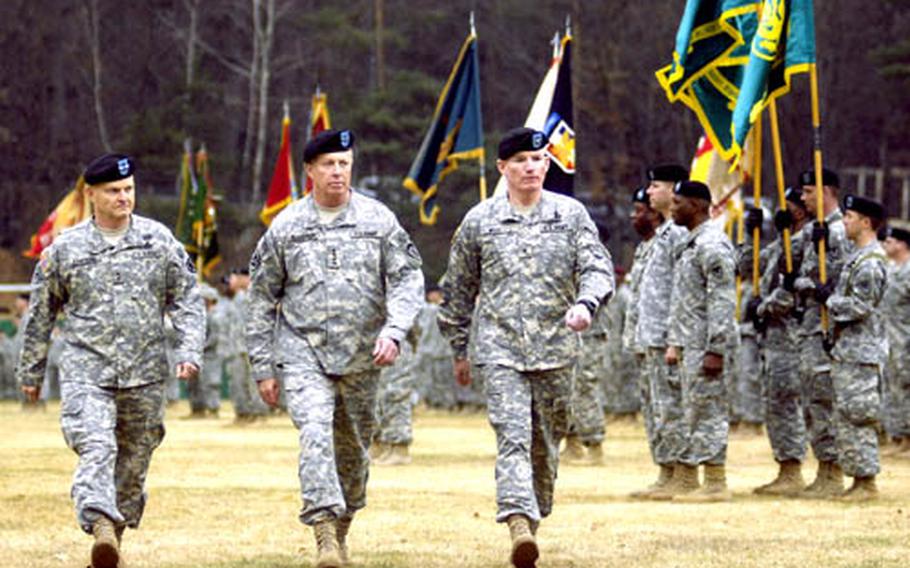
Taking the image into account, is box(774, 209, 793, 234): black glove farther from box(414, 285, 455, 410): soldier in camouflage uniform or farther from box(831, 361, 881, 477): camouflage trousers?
box(414, 285, 455, 410): soldier in camouflage uniform

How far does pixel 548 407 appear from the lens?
437 inches

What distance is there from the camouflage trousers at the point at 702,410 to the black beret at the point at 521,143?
156 inches

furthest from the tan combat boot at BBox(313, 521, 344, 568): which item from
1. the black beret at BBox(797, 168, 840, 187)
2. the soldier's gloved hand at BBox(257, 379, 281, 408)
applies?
the black beret at BBox(797, 168, 840, 187)

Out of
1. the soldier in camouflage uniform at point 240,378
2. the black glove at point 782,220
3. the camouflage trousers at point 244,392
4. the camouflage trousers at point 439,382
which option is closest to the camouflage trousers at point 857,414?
the black glove at point 782,220

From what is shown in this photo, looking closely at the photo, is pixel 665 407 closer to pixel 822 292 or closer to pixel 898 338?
pixel 822 292

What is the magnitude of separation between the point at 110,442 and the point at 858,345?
253 inches

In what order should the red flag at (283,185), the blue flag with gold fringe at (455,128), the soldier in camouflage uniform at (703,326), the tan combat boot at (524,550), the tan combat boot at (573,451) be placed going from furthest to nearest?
the red flag at (283,185) → the blue flag with gold fringe at (455,128) → the tan combat boot at (573,451) → the soldier in camouflage uniform at (703,326) → the tan combat boot at (524,550)

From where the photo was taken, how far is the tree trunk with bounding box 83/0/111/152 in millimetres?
58094

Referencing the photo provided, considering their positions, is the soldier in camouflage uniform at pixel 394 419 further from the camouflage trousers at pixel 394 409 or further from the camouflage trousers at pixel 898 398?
the camouflage trousers at pixel 898 398

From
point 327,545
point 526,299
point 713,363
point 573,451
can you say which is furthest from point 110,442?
point 573,451

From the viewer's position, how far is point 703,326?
1477 cm

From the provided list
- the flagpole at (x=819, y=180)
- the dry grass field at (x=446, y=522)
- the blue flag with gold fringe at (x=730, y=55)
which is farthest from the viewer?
the blue flag with gold fringe at (x=730, y=55)

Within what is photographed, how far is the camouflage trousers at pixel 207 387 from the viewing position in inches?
1238

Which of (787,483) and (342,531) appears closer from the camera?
(342,531)
